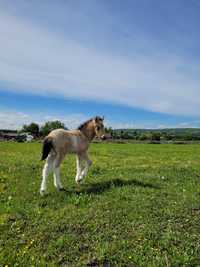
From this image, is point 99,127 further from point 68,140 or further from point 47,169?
point 47,169

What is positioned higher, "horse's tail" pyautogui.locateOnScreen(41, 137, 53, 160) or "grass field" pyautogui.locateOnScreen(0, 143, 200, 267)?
"horse's tail" pyautogui.locateOnScreen(41, 137, 53, 160)

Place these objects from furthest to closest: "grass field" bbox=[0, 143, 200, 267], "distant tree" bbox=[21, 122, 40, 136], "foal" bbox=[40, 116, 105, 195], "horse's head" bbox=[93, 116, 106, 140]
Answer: "distant tree" bbox=[21, 122, 40, 136] < "horse's head" bbox=[93, 116, 106, 140] < "foal" bbox=[40, 116, 105, 195] < "grass field" bbox=[0, 143, 200, 267]

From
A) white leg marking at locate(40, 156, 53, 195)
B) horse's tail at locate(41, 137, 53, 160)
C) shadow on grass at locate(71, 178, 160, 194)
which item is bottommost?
shadow on grass at locate(71, 178, 160, 194)

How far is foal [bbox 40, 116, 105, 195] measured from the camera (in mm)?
11656

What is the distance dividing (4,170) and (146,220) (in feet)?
36.8

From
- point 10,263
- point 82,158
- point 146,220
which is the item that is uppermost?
point 82,158

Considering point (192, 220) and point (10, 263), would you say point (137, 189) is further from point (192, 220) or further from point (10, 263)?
point (10, 263)

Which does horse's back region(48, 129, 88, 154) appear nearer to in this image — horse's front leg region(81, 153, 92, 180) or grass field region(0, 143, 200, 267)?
horse's front leg region(81, 153, 92, 180)

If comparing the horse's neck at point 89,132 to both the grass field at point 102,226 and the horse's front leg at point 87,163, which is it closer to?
the horse's front leg at point 87,163

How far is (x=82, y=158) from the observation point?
1283cm

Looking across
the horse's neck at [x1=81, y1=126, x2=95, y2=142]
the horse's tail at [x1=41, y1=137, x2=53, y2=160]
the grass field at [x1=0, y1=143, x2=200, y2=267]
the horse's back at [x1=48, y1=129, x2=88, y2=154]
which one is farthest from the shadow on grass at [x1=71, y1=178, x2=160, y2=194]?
the horse's neck at [x1=81, y1=126, x2=95, y2=142]

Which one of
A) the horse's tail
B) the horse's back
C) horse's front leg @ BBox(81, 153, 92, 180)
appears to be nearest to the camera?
the horse's tail

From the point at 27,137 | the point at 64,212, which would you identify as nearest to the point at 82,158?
the point at 64,212

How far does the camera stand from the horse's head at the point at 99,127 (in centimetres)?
1309
